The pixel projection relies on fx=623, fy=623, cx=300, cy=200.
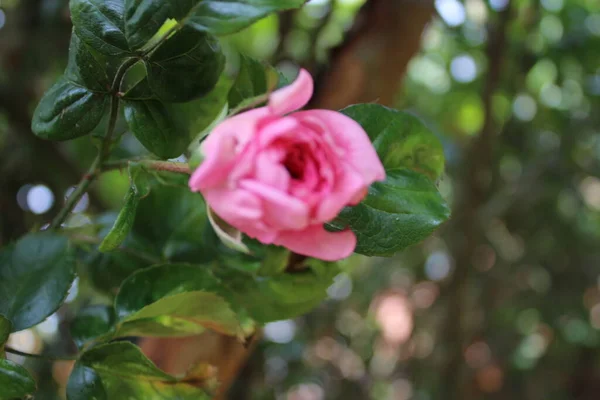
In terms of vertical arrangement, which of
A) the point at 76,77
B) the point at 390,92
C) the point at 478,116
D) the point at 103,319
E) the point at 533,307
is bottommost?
the point at 533,307

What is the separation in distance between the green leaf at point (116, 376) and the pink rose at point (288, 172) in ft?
0.48

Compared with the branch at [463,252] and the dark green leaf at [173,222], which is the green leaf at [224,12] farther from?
the branch at [463,252]

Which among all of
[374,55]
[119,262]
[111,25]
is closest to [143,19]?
[111,25]

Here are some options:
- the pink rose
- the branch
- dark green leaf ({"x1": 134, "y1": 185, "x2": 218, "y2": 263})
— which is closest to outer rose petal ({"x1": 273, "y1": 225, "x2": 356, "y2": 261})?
the pink rose

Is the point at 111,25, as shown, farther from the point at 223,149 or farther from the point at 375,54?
the point at 375,54

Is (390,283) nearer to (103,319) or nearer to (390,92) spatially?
(390,92)

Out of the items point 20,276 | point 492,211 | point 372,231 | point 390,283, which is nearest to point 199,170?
point 372,231

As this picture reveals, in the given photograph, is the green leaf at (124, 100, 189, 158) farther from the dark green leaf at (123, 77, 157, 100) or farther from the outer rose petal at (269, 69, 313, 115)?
the outer rose petal at (269, 69, 313, 115)

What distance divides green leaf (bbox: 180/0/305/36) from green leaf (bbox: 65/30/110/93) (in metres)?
0.07

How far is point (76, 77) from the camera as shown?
1.08 ft

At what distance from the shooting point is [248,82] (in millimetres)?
329

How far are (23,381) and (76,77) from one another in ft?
0.51

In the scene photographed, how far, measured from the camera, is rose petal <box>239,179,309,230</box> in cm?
23

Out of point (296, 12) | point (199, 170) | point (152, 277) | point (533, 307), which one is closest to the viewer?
point (199, 170)
